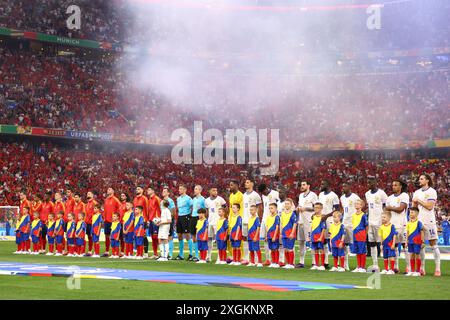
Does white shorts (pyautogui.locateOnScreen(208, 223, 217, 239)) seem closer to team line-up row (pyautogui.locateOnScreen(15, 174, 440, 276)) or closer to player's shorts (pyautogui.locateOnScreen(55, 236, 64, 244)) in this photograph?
team line-up row (pyautogui.locateOnScreen(15, 174, 440, 276))

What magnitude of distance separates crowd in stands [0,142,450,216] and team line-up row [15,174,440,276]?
1701 cm

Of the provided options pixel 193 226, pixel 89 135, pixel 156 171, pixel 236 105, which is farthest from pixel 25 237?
pixel 236 105

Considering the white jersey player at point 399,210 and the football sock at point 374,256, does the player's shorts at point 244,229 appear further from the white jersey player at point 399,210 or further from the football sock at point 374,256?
the white jersey player at point 399,210

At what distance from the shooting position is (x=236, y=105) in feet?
177

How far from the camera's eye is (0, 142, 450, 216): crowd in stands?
41688mm

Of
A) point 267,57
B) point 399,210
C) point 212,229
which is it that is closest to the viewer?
point 399,210

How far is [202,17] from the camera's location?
182 feet

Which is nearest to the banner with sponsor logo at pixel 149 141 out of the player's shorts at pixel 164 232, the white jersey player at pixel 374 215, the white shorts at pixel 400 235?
the player's shorts at pixel 164 232

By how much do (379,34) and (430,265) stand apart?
41.7 metres

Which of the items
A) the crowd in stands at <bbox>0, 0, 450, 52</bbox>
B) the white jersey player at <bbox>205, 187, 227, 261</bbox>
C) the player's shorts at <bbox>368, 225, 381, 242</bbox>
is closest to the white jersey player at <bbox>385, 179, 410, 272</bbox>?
the player's shorts at <bbox>368, 225, 381, 242</bbox>

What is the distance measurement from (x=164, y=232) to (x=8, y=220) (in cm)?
1554

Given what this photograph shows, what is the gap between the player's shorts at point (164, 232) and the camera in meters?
20.5

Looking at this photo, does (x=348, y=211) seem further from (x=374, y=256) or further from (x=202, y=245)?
(x=202, y=245)
